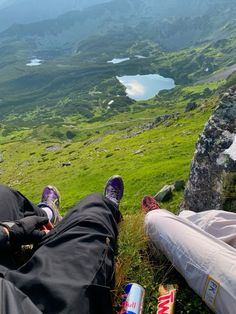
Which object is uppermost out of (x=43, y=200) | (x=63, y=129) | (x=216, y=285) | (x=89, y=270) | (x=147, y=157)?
(x=89, y=270)

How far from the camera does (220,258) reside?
17.7 ft

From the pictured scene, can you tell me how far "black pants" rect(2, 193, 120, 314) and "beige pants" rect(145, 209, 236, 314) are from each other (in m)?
0.90

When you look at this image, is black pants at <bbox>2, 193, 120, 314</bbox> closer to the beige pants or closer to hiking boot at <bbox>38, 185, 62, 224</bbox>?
the beige pants

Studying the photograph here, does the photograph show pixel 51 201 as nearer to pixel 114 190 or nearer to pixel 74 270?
pixel 114 190

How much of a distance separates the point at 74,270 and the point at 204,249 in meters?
1.94

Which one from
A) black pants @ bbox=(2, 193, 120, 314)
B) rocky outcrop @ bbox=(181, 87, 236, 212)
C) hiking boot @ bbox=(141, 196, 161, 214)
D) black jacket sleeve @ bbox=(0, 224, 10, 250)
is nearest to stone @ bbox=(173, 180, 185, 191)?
rocky outcrop @ bbox=(181, 87, 236, 212)

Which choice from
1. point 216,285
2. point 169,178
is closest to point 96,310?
point 216,285

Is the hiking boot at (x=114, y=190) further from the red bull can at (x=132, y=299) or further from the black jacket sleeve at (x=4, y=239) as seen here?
the black jacket sleeve at (x=4, y=239)

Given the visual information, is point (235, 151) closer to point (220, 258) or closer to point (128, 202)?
point (220, 258)

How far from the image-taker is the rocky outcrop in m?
8.92

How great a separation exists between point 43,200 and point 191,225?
17.4ft

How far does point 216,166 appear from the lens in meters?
9.62

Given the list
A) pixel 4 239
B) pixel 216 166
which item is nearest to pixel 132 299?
pixel 4 239

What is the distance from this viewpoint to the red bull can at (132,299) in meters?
5.80
